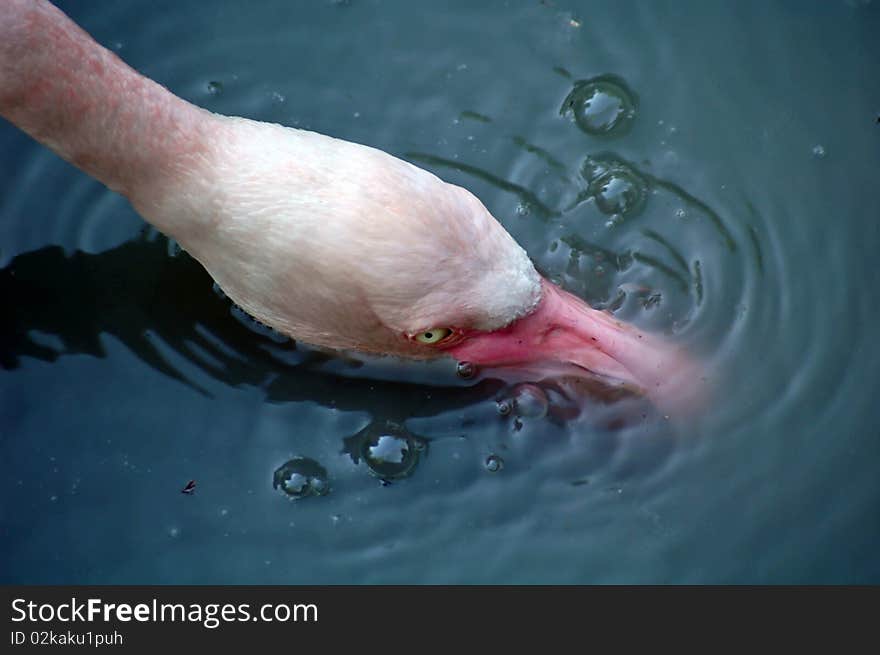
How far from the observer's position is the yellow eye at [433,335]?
3262 mm

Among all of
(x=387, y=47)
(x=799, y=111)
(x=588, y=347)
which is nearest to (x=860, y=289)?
(x=799, y=111)

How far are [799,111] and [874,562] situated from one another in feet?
5.93

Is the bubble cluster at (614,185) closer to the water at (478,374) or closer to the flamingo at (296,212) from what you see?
the water at (478,374)

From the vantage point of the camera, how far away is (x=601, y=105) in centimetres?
426

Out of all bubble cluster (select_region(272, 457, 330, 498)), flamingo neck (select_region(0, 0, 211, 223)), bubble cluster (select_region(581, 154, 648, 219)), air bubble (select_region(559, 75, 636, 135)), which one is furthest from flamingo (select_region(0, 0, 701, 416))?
air bubble (select_region(559, 75, 636, 135))

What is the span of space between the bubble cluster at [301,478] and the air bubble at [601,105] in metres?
1.71

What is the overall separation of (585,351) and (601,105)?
3.98 feet

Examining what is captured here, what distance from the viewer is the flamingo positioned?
117 inches

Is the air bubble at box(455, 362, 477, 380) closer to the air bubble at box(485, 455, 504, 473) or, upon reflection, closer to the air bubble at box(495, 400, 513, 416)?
the air bubble at box(495, 400, 513, 416)

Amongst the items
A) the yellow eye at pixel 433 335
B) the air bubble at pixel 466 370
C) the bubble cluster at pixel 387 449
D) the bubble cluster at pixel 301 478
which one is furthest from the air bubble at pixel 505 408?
the bubble cluster at pixel 301 478

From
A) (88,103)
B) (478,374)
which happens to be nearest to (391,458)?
(478,374)

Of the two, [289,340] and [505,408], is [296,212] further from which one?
[505,408]

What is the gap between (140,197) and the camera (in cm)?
337

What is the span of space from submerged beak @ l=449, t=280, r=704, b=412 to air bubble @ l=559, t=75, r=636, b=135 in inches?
35.2
